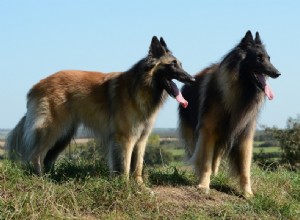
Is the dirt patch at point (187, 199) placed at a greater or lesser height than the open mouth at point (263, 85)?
lesser

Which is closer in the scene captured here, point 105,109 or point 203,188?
point 203,188

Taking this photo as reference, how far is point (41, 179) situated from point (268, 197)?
10.0 ft

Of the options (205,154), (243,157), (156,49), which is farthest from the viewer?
(243,157)

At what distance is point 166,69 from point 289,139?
49.7 feet

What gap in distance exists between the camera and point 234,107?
25.1ft

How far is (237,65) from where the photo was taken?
765 centimetres

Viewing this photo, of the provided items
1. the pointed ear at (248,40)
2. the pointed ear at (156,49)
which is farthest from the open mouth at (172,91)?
the pointed ear at (248,40)

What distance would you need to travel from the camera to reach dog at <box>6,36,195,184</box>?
745cm

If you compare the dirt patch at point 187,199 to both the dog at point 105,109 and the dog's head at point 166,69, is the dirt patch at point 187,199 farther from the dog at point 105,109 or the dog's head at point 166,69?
the dog's head at point 166,69

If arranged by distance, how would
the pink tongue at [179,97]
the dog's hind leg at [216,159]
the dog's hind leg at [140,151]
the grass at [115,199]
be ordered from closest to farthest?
Answer: the grass at [115,199]
the pink tongue at [179,97]
the dog's hind leg at [140,151]
the dog's hind leg at [216,159]

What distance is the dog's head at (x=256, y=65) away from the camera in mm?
7418

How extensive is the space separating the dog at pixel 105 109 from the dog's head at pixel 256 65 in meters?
0.91

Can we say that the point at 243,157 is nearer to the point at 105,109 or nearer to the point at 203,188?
the point at 203,188

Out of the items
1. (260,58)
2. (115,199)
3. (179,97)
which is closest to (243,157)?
(179,97)
